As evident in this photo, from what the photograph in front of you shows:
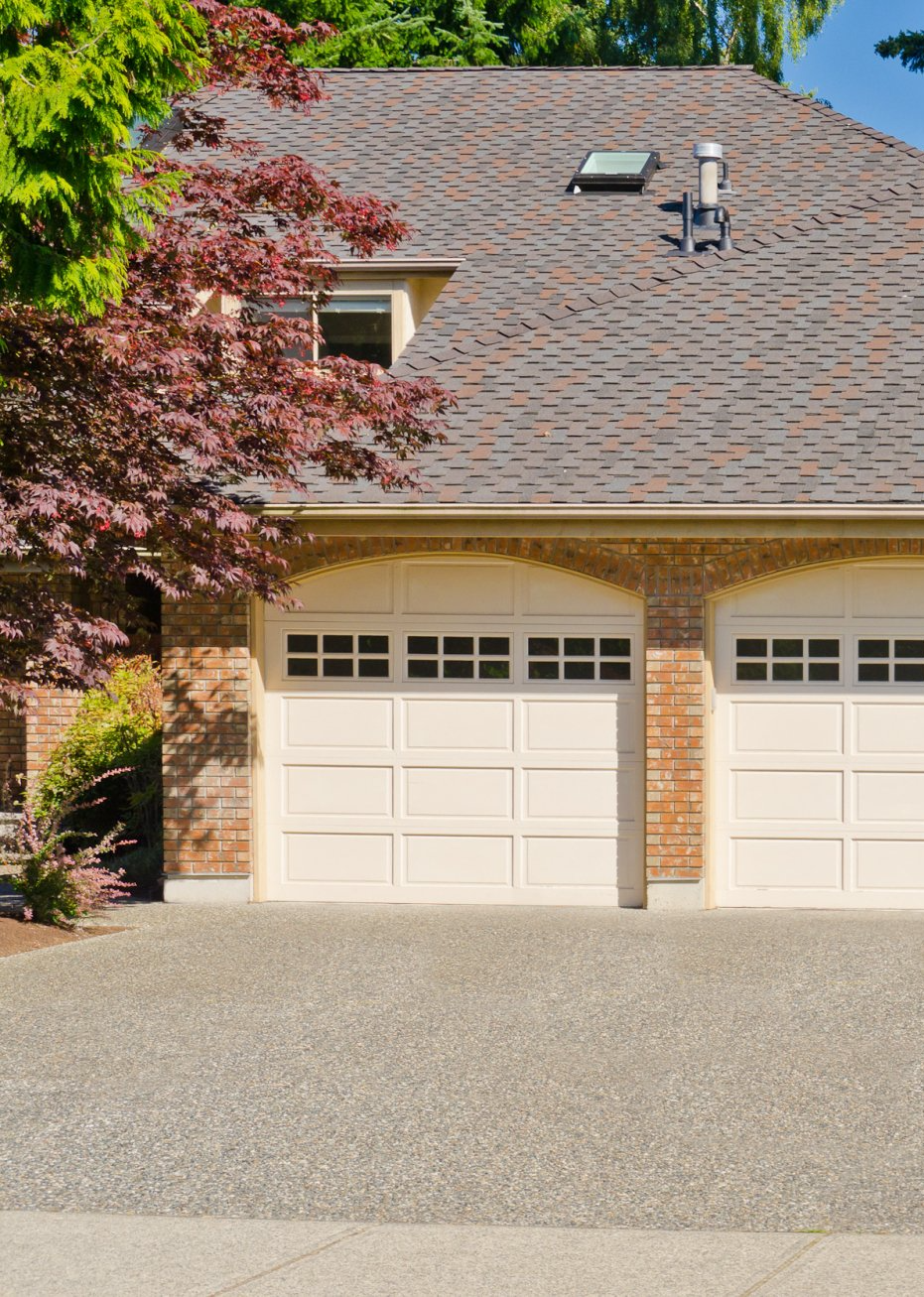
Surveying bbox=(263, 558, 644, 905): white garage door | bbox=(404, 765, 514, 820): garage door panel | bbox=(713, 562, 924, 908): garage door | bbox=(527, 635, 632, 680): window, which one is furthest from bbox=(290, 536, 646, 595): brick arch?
bbox=(404, 765, 514, 820): garage door panel

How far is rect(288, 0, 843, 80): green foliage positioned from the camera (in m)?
27.8

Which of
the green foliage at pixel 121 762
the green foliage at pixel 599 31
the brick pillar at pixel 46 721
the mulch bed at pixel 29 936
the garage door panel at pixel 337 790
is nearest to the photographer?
the mulch bed at pixel 29 936

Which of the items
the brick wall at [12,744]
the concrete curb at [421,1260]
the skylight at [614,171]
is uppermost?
the skylight at [614,171]

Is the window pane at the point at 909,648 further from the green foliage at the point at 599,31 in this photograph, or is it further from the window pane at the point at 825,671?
the green foliage at the point at 599,31

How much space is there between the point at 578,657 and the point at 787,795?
1952 millimetres

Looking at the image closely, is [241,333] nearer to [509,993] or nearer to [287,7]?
[509,993]

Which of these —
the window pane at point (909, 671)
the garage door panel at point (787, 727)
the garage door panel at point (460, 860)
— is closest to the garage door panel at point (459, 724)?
the garage door panel at point (460, 860)

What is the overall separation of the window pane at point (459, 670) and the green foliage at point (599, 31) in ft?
55.4

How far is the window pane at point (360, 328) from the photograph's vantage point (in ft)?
53.2

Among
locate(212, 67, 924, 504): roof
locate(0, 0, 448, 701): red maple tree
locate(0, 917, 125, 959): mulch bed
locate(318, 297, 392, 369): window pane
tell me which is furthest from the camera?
locate(318, 297, 392, 369): window pane

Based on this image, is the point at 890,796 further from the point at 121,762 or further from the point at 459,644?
the point at 121,762

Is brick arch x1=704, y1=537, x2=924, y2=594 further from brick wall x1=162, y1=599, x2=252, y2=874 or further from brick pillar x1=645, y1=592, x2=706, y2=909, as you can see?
brick wall x1=162, y1=599, x2=252, y2=874

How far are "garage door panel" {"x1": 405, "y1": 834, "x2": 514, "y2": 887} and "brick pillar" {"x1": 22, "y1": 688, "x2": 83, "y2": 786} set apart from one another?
4.92m

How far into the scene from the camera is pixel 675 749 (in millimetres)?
13094
